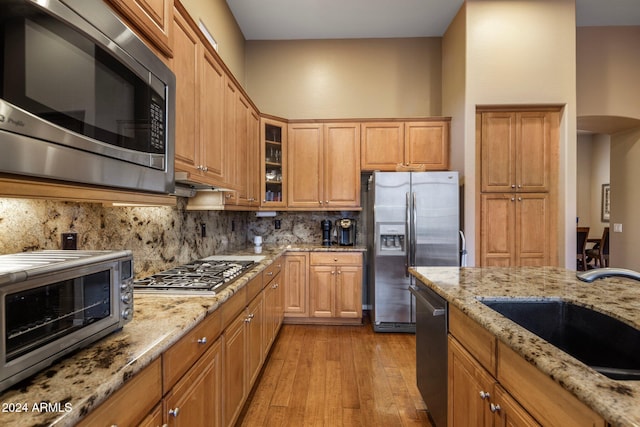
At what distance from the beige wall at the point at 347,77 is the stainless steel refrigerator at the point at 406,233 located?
123 cm

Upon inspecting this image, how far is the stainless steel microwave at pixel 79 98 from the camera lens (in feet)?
2.02

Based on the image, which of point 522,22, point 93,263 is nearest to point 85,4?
point 93,263

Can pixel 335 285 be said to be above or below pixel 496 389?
below

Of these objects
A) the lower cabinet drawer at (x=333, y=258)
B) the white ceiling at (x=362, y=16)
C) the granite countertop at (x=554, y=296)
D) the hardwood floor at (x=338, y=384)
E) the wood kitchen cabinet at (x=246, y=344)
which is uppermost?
the white ceiling at (x=362, y=16)

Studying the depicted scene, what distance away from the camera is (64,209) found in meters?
1.27

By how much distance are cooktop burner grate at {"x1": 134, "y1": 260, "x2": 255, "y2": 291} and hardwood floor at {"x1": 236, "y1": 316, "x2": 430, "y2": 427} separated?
0.95m

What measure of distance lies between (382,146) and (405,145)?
277mm

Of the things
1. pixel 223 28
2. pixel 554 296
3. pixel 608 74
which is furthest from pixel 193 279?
pixel 608 74

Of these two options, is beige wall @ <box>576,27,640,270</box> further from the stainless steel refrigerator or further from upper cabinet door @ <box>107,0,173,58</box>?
upper cabinet door @ <box>107,0,173,58</box>

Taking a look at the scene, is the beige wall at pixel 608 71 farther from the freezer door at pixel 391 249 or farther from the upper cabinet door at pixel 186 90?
the upper cabinet door at pixel 186 90

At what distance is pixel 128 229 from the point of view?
1676 mm

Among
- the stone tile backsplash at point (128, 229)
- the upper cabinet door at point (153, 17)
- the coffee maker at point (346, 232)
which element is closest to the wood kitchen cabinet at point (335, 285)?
the coffee maker at point (346, 232)

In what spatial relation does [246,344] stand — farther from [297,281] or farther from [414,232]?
[414,232]

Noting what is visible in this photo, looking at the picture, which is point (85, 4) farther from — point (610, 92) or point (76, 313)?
point (610, 92)
